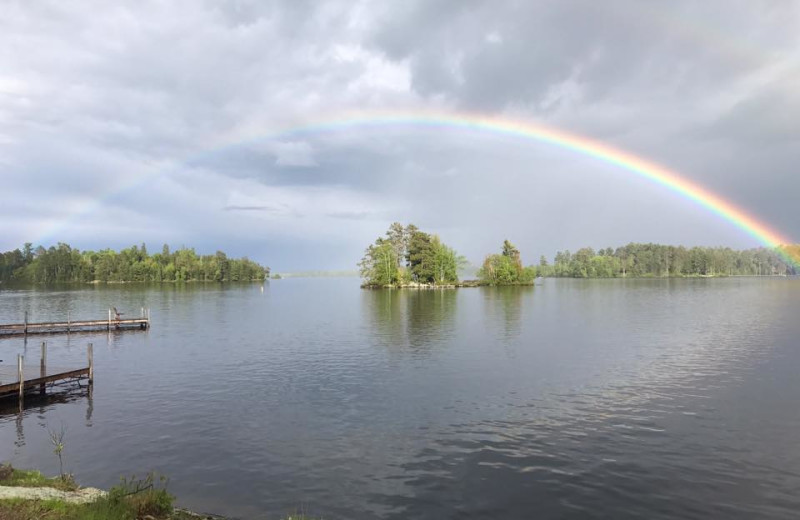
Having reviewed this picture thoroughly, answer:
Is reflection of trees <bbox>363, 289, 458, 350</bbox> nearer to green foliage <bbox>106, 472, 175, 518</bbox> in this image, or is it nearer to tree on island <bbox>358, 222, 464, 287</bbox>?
green foliage <bbox>106, 472, 175, 518</bbox>

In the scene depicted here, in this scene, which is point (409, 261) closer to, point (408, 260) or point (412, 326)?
point (408, 260)

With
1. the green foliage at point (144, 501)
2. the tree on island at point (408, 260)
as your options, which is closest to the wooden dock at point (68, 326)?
the green foliage at point (144, 501)

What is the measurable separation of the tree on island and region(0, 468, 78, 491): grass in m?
171

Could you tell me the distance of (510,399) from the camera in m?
28.5

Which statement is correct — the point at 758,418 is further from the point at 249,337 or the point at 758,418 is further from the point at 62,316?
the point at 62,316

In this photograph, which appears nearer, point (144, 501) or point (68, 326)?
point (144, 501)

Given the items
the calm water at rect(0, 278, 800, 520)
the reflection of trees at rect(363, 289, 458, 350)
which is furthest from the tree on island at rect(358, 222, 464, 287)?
A: the calm water at rect(0, 278, 800, 520)

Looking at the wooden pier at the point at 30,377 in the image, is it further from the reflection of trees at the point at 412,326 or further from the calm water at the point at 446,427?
the reflection of trees at the point at 412,326

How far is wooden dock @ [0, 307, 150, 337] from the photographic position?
6125cm

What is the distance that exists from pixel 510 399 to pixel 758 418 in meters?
12.7

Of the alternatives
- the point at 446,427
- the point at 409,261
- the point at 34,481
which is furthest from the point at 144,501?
the point at 409,261

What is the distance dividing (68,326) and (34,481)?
2285 inches

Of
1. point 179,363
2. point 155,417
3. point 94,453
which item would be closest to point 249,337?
point 179,363

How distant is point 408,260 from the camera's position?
196 meters
